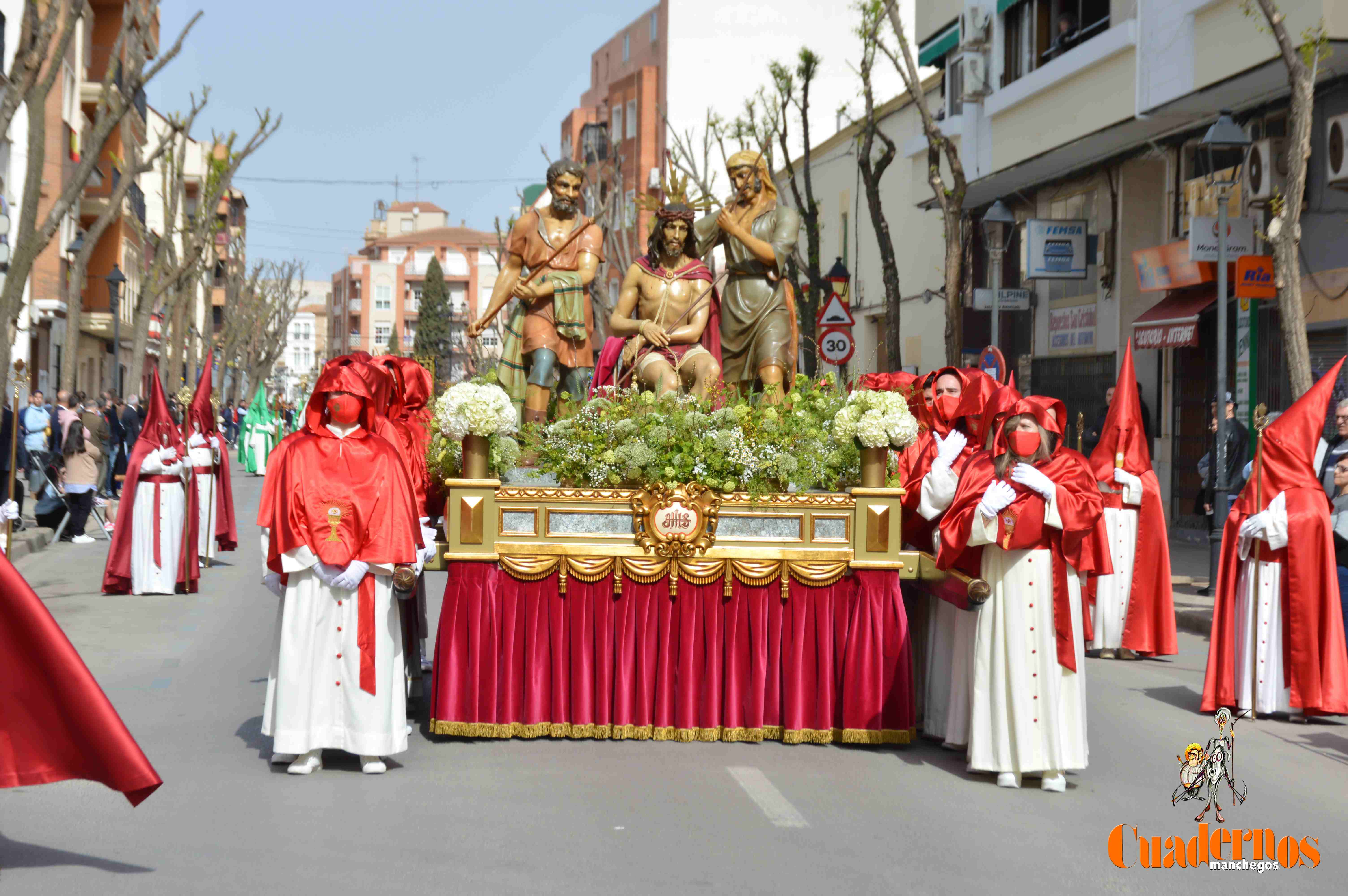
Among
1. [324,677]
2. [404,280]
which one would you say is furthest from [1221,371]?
[404,280]

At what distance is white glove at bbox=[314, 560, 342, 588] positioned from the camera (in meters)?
7.25

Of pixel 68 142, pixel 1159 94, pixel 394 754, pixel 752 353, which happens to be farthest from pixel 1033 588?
pixel 68 142

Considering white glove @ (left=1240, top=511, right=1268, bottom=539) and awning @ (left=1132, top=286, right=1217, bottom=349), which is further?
awning @ (left=1132, top=286, right=1217, bottom=349)

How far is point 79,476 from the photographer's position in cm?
1955

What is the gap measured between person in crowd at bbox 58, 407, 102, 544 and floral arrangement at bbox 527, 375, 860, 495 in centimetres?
1184

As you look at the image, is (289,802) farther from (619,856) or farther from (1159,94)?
(1159,94)

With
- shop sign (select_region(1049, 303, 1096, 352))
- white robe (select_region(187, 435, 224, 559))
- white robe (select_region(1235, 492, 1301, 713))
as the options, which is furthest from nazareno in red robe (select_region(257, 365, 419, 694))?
shop sign (select_region(1049, 303, 1096, 352))

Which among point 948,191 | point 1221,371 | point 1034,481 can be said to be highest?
point 948,191

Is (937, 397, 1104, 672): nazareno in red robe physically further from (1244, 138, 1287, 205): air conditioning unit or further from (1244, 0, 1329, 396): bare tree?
(1244, 138, 1287, 205): air conditioning unit

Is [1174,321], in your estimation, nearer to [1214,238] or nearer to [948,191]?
[1214,238]

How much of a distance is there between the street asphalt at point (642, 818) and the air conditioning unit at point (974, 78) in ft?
59.1

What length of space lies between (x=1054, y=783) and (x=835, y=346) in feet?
41.8

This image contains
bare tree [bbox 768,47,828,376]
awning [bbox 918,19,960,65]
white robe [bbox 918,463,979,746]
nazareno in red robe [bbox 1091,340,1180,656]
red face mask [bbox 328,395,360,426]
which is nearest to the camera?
red face mask [bbox 328,395,360,426]

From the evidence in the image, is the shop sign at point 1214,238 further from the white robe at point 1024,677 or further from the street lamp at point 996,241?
the white robe at point 1024,677
